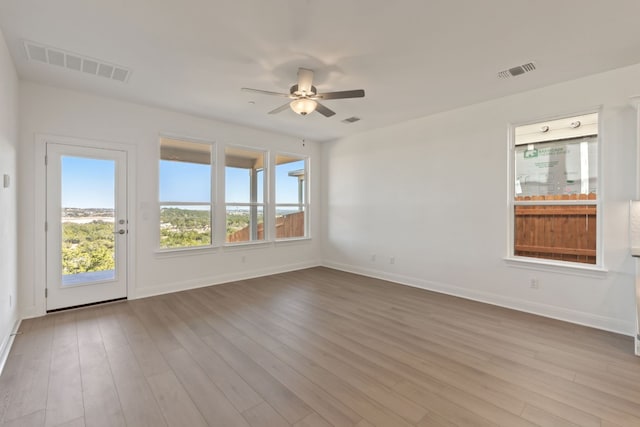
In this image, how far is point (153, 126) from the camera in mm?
4562

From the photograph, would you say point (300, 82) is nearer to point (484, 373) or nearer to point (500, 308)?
point (484, 373)

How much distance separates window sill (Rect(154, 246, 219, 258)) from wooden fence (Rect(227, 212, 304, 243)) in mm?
447

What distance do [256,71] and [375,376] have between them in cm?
325

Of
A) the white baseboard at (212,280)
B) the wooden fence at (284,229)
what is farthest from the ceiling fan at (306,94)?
the white baseboard at (212,280)

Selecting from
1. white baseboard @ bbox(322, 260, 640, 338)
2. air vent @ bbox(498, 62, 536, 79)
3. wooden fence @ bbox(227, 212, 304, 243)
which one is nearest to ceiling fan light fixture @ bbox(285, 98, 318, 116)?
air vent @ bbox(498, 62, 536, 79)

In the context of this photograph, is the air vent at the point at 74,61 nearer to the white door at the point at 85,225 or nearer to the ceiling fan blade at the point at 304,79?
the white door at the point at 85,225

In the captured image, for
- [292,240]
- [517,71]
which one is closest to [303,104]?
[517,71]

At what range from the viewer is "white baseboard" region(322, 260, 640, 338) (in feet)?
10.7

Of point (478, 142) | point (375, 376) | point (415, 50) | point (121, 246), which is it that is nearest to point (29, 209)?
point (121, 246)

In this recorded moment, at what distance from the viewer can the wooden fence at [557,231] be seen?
3740 mm

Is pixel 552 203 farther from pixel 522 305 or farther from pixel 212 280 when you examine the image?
pixel 212 280

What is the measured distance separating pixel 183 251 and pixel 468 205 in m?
4.56

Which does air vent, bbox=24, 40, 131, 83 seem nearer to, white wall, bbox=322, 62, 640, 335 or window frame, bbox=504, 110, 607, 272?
white wall, bbox=322, 62, 640, 335

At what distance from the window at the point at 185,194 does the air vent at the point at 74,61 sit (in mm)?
1429
